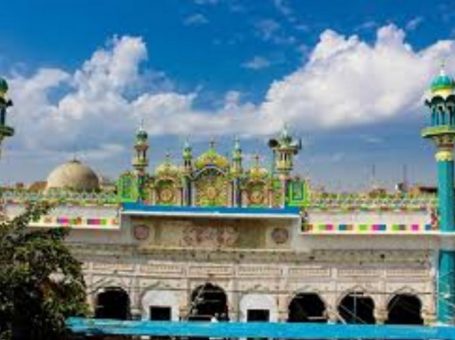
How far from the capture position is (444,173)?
2323 cm

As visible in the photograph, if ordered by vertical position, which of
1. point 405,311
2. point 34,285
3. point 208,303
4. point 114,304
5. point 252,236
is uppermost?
point 252,236

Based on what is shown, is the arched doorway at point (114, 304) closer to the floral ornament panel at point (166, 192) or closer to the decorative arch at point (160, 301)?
the decorative arch at point (160, 301)

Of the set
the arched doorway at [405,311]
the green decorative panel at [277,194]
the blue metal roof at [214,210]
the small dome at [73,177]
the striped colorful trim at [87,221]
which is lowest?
the arched doorway at [405,311]

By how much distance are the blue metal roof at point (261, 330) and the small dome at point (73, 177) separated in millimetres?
13278

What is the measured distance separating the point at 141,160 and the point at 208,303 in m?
5.85

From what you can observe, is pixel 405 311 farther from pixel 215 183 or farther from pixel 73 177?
pixel 73 177

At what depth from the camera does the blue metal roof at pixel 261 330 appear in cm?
1770

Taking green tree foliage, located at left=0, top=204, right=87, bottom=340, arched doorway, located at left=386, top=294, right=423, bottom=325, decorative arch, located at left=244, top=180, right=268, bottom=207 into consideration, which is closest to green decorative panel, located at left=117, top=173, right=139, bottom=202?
decorative arch, located at left=244, top=180, right=268, bottom=207

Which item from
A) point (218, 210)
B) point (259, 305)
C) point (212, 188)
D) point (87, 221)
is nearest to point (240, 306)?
point (259, 305)

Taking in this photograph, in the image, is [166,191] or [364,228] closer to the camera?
[364,228]

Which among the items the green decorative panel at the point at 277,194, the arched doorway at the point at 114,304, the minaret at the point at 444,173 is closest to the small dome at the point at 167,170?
the green decorative panel at the point at 277,194

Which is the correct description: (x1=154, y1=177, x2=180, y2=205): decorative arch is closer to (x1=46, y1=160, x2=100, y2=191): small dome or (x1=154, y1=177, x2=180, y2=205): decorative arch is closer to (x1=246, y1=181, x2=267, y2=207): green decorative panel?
(x1=246, y1=181, x2=267, y2=207): green decorative panel

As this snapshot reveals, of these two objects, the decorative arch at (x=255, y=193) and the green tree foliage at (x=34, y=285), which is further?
the decorative arch at (x=255, y=193)

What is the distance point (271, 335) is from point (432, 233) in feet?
25.5
